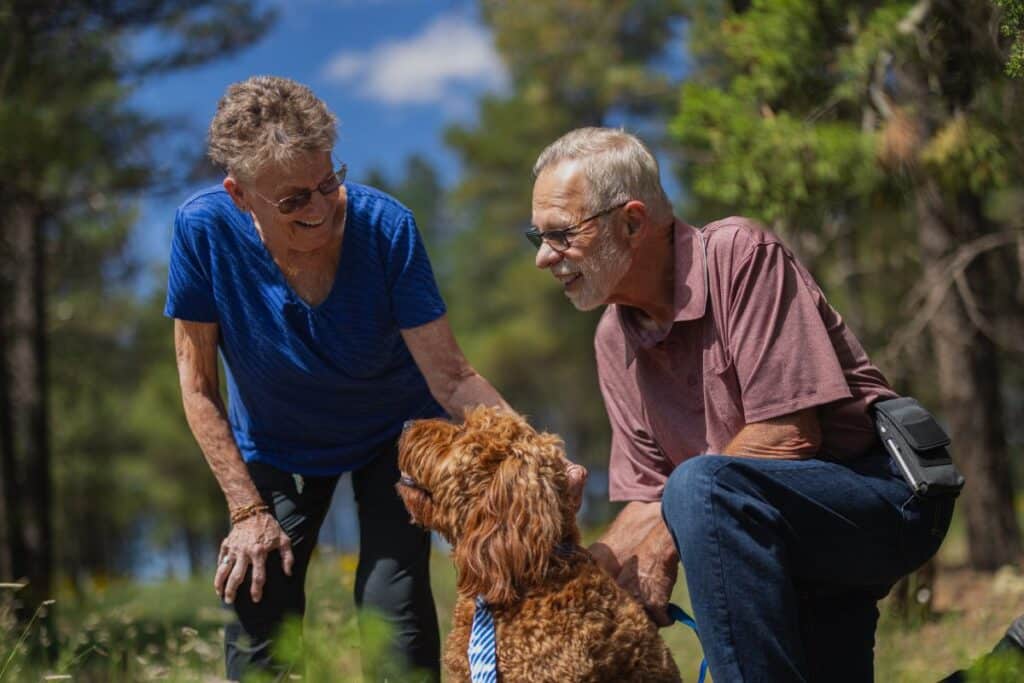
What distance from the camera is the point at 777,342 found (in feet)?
10.3

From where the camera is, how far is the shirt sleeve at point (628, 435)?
12.2 feet

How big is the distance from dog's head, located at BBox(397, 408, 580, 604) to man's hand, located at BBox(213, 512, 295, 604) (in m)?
0.65

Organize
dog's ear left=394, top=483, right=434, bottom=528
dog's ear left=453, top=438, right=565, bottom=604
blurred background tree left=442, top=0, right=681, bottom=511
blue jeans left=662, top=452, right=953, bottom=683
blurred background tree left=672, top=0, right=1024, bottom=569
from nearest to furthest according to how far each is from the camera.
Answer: blue jeans left=662, top=452, right=953, bottom=683
dog's ear left=453, top=438, right=565, bottom=604
dog's ear left=394, top=483, right=434, bottom=528
blurred background tree left=672, top=0, right=1024, bottom=569
blurred background tree left=442, top=0, right=681, bottom=511

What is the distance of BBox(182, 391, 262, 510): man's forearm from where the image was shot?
3762 millimetres

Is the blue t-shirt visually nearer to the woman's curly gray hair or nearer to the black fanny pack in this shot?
the woman's curly gray hair

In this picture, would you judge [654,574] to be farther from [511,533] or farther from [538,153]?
[538,153]

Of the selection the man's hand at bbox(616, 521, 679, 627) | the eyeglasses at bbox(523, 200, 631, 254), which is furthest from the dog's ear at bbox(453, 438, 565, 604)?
the eyeglasses at bbox(523, 200, 631, 254)

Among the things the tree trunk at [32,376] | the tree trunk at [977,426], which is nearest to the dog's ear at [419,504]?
the tree trunk at [977,426]

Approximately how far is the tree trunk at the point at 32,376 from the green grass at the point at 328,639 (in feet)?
15.6

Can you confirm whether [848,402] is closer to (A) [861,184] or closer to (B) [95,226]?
(A) [861,184]

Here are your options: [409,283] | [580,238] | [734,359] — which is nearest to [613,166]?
[580,238]

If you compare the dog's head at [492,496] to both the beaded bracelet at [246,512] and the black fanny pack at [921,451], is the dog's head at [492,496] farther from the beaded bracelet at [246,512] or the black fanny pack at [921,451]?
the black fanny pack at [921,451]

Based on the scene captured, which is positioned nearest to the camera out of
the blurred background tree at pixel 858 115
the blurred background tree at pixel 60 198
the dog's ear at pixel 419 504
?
the dog's ear at pixel 419 504

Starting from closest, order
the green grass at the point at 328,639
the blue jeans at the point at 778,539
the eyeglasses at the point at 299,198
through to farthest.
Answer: the blue jeans at the point at 778,539, the eyeglasses at the point at 299,198, the green grass at the point at 328,639
